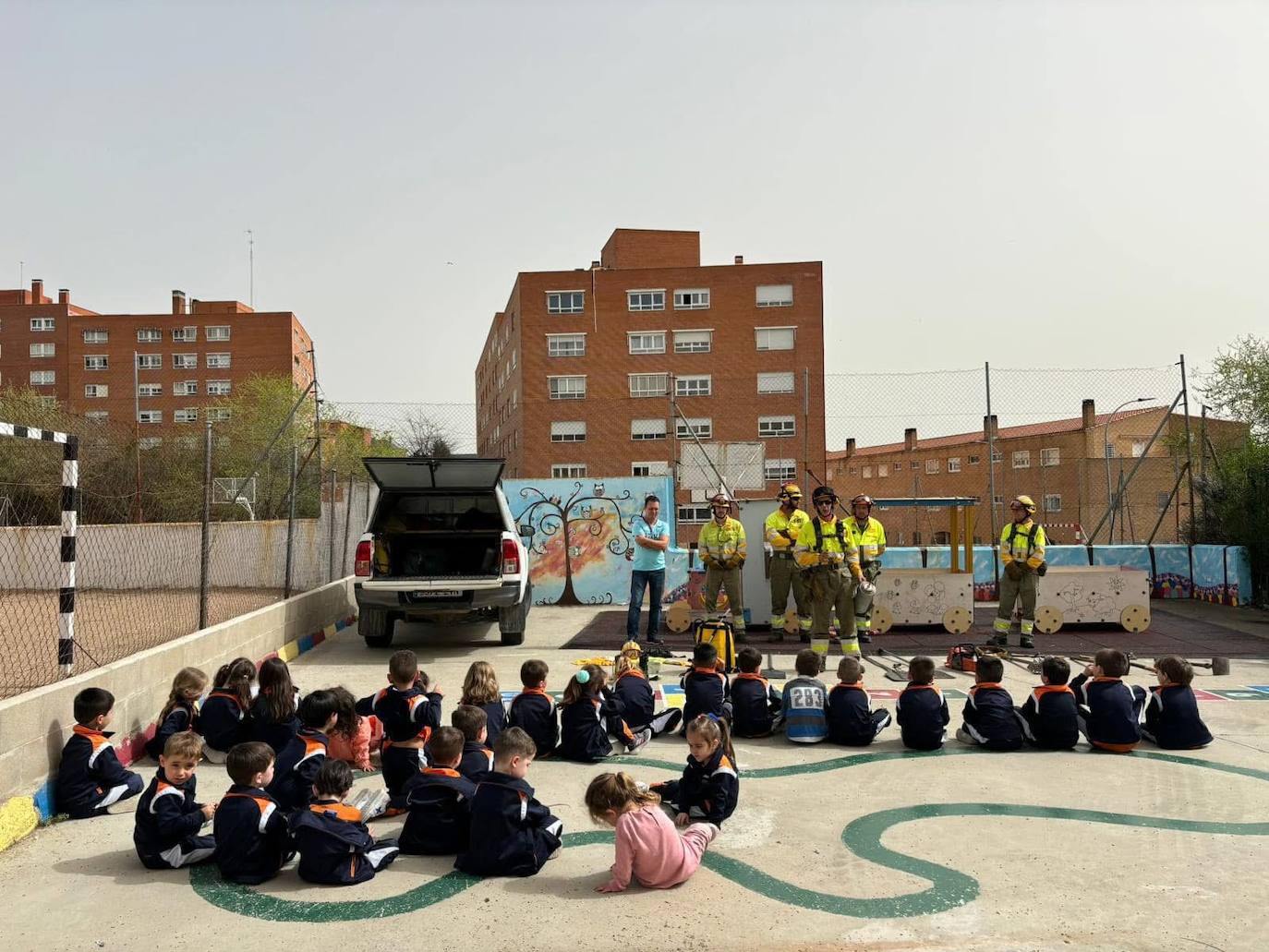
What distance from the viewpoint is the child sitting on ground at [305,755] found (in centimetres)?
514

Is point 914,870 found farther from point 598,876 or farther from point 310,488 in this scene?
point 310,488

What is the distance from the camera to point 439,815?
15.4 feet

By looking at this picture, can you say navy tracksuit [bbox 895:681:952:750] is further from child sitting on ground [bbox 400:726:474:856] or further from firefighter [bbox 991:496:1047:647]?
firefighter [bbox 991:496:1047:647]

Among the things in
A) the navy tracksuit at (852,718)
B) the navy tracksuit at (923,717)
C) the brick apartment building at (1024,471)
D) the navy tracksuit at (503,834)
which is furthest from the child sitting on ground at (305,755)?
the brick apartment building at (1024,471)

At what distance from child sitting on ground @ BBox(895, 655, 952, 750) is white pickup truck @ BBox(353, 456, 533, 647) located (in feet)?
17.3

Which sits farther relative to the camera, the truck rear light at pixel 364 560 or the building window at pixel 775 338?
the building window at pixel 775 338

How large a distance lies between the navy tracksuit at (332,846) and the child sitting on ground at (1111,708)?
481cm

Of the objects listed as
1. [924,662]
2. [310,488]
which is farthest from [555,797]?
[310,488]

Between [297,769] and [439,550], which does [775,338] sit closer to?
[439,550]

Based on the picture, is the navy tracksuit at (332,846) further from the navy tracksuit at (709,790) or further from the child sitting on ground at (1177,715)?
the child sitting on ground at (1177,715)

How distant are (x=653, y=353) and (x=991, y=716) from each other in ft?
163

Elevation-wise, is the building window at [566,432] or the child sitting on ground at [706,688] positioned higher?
the building window at [566,432]

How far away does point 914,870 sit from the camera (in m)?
4.39

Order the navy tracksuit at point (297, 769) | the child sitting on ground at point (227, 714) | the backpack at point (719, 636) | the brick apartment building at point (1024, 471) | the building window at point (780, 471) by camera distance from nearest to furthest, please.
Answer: the navy tracksuit at point (297, 769) → the child sitting on ground at point (227, 714) → the backpack at point (719, 636) → the brick apartment building at point (1024, 471) → the building window at point (780, 471)
